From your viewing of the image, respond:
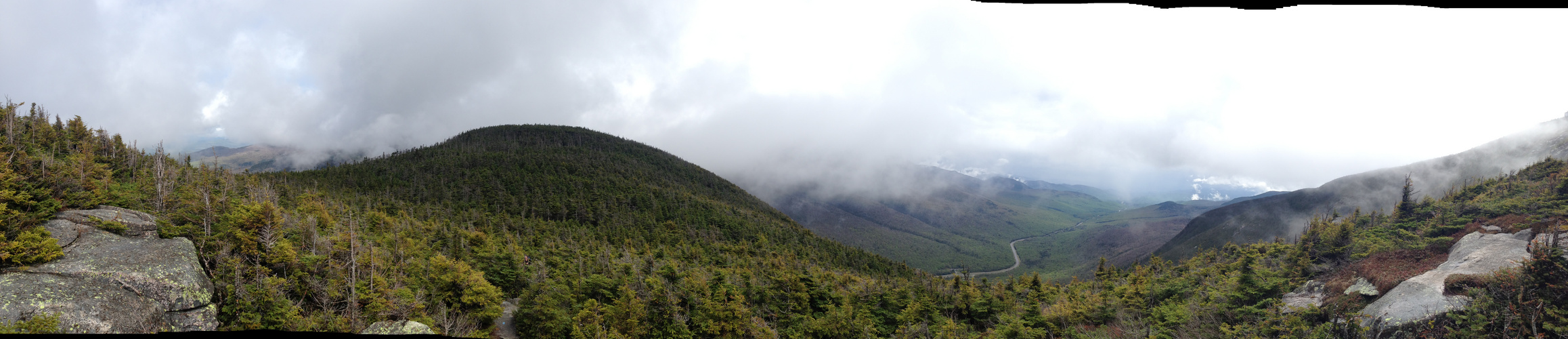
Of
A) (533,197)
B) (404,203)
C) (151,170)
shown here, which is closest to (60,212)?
(151,170)

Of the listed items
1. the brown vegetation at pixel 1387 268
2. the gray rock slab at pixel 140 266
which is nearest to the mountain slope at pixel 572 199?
the brown vegetation at pixel 1387 268

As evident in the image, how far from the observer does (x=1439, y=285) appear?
27.9 meters

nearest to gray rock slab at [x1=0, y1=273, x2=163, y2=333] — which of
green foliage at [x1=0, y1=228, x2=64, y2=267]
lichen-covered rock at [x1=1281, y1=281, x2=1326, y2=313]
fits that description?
green foliage at [x1=0, y1=228, x2=64, y2=267]

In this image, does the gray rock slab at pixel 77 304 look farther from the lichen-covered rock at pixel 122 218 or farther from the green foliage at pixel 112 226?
the lichen-covered rock at pixel 122 218

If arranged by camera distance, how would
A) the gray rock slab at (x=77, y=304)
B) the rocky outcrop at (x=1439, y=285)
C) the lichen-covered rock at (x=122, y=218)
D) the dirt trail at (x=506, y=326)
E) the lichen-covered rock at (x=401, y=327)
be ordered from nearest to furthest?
the gray rock slab at (x=77, y=304)
the lichen-covered rock at (x=401, y=327)
the lichen-covered rock at (x=122, y=218)
the rocky outcrop at (x=1439, y=285)
the dirt trail at (x=506, y=326)

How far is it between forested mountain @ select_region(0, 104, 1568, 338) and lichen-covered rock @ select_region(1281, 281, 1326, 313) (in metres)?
1.31

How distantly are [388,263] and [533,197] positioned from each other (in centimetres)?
12195

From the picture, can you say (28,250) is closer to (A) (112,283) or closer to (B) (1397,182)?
(A) (112,283)

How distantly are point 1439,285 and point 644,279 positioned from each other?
61241 millimetres

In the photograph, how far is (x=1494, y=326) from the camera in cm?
2358

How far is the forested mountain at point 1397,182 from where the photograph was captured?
75.8 metres

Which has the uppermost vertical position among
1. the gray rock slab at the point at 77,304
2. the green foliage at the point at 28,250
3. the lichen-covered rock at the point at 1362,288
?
the green foliage at the point at 28,250

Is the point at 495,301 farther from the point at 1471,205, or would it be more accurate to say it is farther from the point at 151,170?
the point at 1471,205

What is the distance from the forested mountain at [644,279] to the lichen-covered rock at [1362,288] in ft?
2.16
